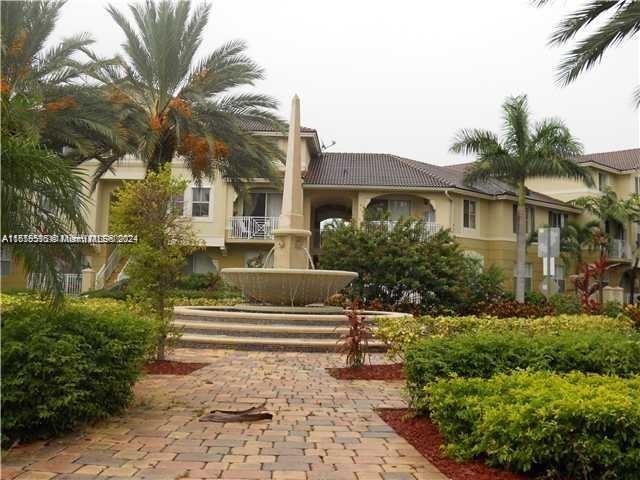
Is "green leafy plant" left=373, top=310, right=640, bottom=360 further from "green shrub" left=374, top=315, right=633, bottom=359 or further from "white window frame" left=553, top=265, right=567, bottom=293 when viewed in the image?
"white window frame" left=553, top=265, right=567, bottom=293

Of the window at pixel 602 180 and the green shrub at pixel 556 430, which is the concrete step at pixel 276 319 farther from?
the window at pixel 602 180

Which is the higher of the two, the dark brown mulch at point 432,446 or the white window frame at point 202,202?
the white window frame at point 202,202

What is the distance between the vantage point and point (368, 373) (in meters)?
9.05

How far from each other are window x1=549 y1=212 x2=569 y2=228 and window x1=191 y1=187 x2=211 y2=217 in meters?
19.9

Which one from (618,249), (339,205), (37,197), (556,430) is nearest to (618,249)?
(618,249)

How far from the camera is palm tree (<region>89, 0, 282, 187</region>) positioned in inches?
807

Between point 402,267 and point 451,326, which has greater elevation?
point 402,267

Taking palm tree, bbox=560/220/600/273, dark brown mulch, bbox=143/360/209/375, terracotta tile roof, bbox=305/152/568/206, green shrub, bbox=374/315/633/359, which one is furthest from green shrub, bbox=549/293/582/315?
dark brown mulch, bbox=143/360/209/375

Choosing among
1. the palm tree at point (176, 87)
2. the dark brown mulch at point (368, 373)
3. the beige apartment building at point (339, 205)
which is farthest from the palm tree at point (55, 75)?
the dark brown mulch at point (368, 373)

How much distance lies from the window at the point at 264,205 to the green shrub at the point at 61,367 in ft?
84.5

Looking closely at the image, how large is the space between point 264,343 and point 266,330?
0.42 meters

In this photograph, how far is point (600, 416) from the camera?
3.90 metres

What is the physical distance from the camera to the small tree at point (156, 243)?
29.9ft

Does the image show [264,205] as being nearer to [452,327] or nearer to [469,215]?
[469,215]
